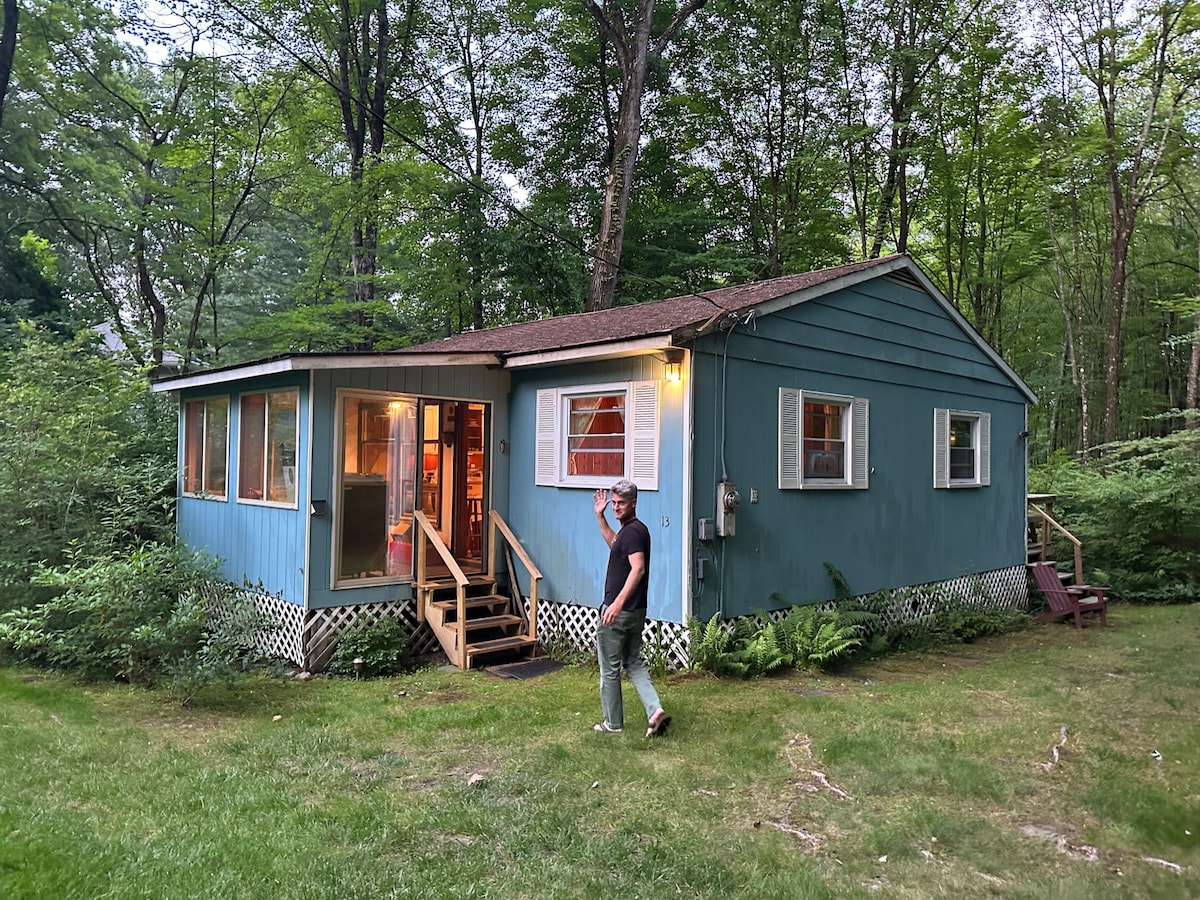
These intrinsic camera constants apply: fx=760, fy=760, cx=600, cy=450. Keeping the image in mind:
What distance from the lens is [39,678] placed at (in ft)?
22.2

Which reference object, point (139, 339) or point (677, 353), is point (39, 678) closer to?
point (677, 353)

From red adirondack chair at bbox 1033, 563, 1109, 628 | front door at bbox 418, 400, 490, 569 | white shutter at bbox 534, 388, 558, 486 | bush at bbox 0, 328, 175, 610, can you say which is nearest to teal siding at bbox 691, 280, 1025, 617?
red adirondack chair at bbox 1033, 563, 1109, 628

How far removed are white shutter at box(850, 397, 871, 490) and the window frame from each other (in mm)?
7020

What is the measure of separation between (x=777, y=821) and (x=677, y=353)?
4.11 metres

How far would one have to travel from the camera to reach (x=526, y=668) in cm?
718

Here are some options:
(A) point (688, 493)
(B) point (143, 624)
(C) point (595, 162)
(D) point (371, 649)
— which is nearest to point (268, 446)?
(B) point (143, 624)

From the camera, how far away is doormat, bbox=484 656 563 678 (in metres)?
6.98

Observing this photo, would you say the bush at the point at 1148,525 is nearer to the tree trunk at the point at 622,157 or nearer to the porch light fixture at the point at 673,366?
the porch light fixture at the point at 673,366

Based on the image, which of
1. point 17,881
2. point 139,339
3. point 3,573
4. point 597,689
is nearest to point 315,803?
point 17,881

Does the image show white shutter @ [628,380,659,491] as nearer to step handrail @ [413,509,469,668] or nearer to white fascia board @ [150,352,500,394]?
white fascia board @ [150,352,500,394]

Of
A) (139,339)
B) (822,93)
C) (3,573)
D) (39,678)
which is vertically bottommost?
(39,678)

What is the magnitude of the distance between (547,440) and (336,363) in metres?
2.28

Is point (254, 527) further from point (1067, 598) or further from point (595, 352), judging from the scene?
point (1067, 598)

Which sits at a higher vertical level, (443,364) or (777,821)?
(443,364)
